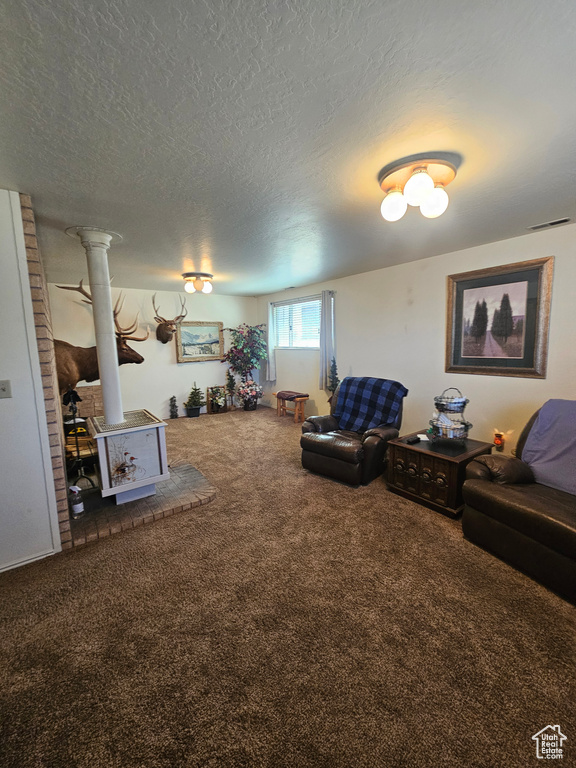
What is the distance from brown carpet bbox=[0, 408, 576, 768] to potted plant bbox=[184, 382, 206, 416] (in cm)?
364

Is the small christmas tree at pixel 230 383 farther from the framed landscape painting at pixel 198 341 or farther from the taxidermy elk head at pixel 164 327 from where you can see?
the taxidermy elk head at pixel 164 327

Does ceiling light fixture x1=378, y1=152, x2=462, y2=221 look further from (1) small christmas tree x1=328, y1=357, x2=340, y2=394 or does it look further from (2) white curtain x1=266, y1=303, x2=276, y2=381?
(2) white curtain x1=266, y1=303, x2=276, y2=381

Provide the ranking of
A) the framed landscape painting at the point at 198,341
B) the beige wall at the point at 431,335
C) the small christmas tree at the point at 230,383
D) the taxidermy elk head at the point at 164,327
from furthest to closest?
1. the small christmas tree at the point at 230,383
2. the framed landscape painting at the point at 198,341
3. the taxidermy elk head at the point at 164,327
4. the beige wall at the point at 431,335

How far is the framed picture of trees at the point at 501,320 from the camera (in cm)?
282

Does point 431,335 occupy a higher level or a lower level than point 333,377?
higher

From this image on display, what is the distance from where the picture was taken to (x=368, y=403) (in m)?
3.64

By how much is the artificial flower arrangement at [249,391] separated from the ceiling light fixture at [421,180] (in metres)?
4.94

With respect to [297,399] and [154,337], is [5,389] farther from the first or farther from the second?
[297,399]

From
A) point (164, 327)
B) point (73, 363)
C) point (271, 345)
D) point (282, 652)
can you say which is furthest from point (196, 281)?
point (282, 652)

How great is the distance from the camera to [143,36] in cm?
92

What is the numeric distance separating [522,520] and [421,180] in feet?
6.56

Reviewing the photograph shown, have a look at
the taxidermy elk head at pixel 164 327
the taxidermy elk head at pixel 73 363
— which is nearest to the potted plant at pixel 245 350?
the taxidermy elk head at pixel 164 327

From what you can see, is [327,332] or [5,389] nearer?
[5,389]

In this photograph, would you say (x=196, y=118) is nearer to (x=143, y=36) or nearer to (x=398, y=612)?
(x=143, y=36)
